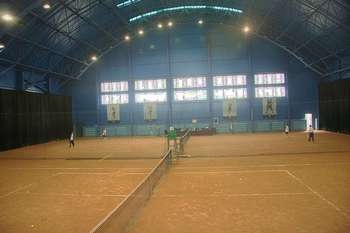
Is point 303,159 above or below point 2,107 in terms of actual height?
below

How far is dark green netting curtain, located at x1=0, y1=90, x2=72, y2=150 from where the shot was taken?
34719 mm

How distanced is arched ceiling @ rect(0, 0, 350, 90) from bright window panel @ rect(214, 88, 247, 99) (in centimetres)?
847

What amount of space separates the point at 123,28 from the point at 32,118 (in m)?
17.3

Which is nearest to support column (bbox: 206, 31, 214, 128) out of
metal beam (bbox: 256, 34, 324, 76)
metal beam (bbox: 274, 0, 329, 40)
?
metal beam (bbox: 256, 34, 324, 76)

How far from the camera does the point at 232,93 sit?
4938cm

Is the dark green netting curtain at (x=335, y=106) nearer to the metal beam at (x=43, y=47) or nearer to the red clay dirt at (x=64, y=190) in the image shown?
the red clay dirt at (x=64, y=190)

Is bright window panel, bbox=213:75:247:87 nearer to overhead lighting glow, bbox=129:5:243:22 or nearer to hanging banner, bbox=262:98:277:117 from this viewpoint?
hanging banner, bbox=262:98:277:117

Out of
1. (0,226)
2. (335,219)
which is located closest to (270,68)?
(335,219)

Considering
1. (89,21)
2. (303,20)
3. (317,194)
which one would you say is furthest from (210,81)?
(317,194)

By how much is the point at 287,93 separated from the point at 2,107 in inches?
1468

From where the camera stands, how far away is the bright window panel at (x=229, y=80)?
162 ft

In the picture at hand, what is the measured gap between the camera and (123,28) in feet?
153

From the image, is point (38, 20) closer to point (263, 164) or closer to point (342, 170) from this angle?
point (263, 164)

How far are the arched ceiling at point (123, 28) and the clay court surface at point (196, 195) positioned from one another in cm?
1536
